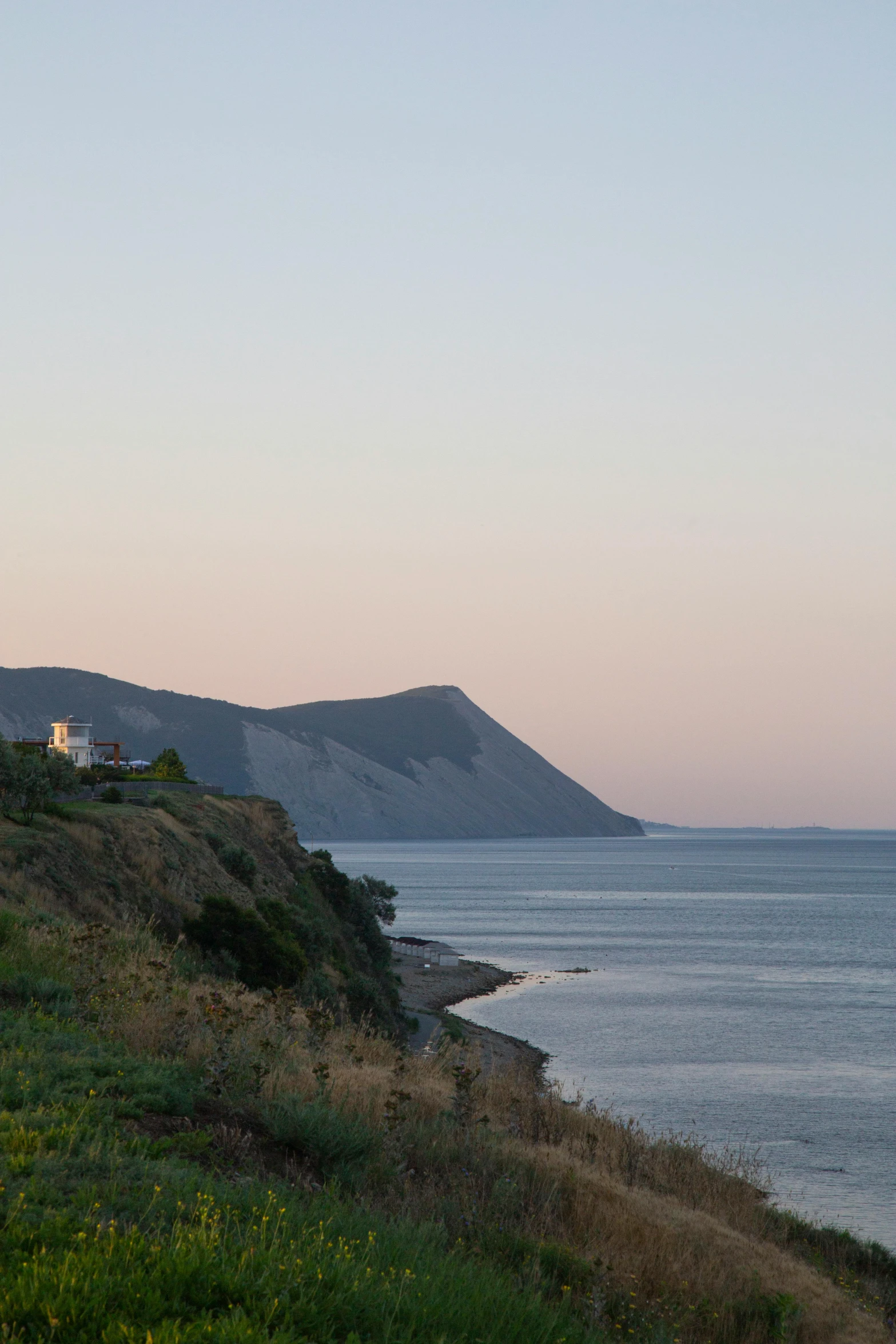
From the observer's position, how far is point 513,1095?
48.5ft

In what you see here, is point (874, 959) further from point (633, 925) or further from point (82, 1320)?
point (82, 1320)

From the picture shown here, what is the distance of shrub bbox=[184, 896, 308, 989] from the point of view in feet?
104

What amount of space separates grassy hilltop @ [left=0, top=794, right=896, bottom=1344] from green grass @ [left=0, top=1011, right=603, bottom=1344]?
0.02 m

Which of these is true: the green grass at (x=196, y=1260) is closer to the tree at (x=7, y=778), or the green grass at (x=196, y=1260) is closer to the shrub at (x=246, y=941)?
the shrub at (x=246, y=941)

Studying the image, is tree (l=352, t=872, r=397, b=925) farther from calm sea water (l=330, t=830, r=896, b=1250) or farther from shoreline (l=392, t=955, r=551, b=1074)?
calm sea water (l=330, t=830, r=896, b=1250)

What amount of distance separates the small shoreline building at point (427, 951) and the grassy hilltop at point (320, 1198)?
6800cm

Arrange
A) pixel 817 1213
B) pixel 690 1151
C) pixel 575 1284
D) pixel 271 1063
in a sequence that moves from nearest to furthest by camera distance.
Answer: pixel 575 1284 → pixel 271 1063 → pixel 690 1151 → pixel 817 1213

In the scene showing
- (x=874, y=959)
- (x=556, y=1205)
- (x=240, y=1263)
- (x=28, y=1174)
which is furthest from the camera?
(x=874, y=959)

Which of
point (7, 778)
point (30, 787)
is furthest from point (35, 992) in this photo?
point (7, 778)

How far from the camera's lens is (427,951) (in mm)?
89562

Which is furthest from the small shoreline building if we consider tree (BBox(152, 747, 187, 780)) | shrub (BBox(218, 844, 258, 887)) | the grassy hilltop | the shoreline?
the grassy hilltop

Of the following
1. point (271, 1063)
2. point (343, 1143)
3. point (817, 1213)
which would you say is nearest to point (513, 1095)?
point (271, 1063)

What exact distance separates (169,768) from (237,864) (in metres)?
34.0

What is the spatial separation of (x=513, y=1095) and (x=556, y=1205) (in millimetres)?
4872
